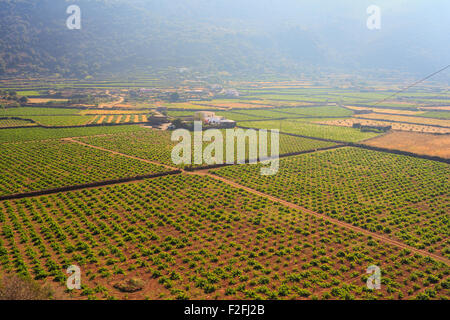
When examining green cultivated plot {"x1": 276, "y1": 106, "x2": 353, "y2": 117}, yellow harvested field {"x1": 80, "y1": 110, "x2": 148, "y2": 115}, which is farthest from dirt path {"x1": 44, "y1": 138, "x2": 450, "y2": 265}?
green cultivated plot {"x1": 276, "y1": 106, "x2": 353, "y2": 117}

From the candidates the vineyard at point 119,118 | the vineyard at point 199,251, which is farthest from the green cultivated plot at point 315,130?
the vineyard at point 199,251

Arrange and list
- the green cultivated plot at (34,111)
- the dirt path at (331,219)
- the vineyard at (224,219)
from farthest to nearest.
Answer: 1. the green cultivated plot at (34,111)
2. the dirt path at (331,219)
3. the vineyard at (224,219)

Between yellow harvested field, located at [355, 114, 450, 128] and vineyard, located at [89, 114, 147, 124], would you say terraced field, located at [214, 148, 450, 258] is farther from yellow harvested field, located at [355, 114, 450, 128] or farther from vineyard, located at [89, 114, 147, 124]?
yellow harvested field, located at [355, 114, 450, 128]

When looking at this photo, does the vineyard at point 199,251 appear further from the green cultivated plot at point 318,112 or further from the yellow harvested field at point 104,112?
the green cultivated plot at point 318,112

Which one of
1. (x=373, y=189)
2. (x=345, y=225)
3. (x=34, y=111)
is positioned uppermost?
(x=34, y=111)

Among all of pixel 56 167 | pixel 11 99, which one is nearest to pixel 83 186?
pixel 56 167

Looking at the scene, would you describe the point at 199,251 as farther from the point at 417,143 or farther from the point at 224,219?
the point at 417,143
